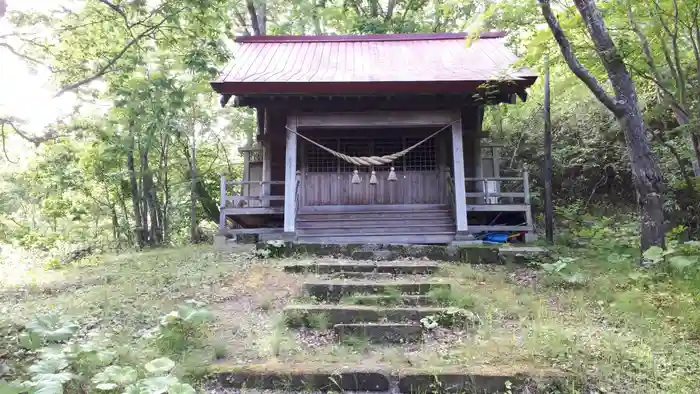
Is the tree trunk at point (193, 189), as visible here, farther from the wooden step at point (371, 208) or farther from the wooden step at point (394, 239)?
the wooden step at point (394, 239)

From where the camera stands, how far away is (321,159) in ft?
34.4

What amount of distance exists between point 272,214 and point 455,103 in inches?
177

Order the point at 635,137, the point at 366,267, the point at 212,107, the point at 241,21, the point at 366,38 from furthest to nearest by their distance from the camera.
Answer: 1. the point at 241,21
2. the point at 212,107
3. the point at 366,38
4. the point at 366,267
5. the point at 635,137

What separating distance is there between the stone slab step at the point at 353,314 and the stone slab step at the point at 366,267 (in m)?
1.76

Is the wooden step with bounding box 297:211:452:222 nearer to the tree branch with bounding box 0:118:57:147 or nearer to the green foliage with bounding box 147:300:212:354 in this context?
the tree branch with bounding box 0:118:57:147

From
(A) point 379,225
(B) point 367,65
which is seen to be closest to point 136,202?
(A) point 379,225

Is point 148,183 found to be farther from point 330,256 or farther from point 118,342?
point 118,342

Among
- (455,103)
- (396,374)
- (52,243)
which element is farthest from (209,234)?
(396,374)

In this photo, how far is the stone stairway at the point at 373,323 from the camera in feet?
11.5

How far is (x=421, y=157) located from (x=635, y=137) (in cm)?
509

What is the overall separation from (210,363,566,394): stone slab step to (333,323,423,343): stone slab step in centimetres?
78

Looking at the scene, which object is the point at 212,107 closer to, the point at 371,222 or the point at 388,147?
the point at 388,147

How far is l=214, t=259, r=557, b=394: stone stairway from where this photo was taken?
3510 mm

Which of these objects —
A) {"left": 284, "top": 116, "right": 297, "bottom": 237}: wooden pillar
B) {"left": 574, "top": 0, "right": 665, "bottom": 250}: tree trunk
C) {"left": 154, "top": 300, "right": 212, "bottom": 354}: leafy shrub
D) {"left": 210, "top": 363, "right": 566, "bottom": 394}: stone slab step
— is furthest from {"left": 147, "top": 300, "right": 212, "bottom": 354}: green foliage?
{"left": 574, "top": 0, "right": 665, "bottom": 250}: tree trunk
